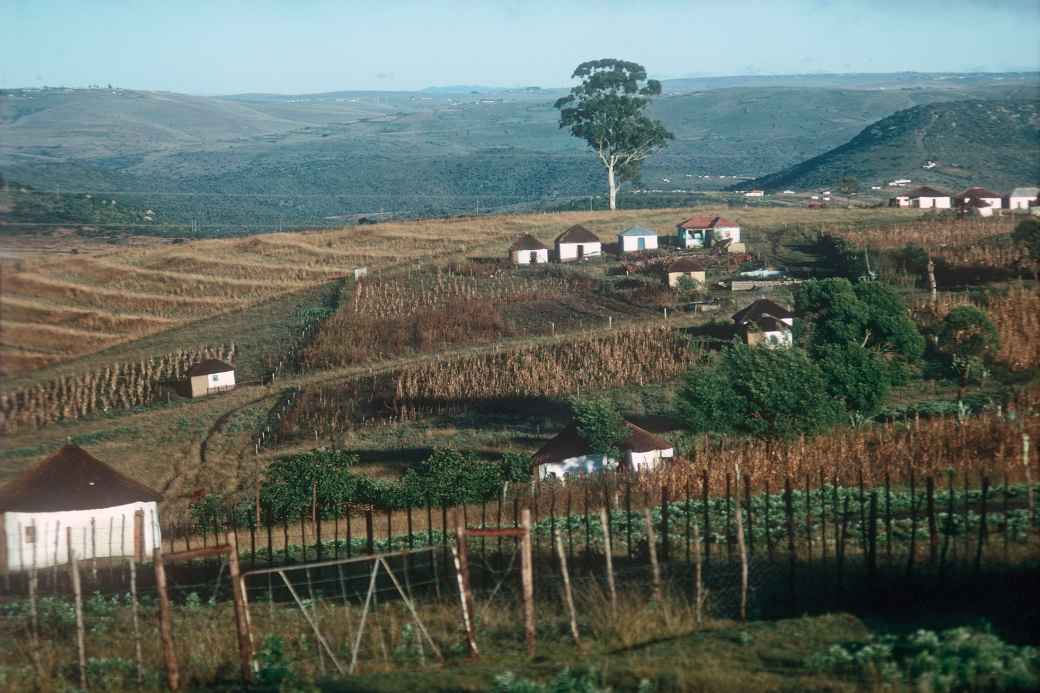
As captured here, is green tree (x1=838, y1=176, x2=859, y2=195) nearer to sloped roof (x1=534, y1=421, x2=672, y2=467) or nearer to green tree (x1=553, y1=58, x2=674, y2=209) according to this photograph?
green tree (x1=553, y1=58, x2=674, y2=209)

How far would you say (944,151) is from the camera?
81.2 m

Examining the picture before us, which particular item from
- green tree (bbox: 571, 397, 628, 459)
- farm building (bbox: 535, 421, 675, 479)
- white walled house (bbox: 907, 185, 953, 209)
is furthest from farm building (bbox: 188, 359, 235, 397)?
white walled house (bbox: 907, 185, 953, 209)

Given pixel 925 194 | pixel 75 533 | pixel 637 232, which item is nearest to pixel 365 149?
pixel 925 194

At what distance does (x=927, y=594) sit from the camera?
8.25m

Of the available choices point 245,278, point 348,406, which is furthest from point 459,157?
point 348,406

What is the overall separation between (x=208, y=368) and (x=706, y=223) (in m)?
24.9

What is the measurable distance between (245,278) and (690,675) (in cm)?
2632

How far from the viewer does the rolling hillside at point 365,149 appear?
8419cm

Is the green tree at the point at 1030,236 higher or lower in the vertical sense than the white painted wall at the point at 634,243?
higher

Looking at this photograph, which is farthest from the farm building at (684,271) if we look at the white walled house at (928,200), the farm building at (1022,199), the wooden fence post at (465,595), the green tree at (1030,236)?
the wooden fence post at (465,595)

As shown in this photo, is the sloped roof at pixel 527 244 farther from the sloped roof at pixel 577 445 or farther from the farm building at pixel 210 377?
the sloped roof at pixel 577 445

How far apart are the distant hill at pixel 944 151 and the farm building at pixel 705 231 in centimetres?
2960

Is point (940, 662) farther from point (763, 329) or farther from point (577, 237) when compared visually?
point (577, 237)

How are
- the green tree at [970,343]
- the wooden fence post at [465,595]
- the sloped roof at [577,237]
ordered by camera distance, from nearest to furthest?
the wooden fence post at [465,595]
the green tree at [970,343]
the sloped roof at [577,237]
